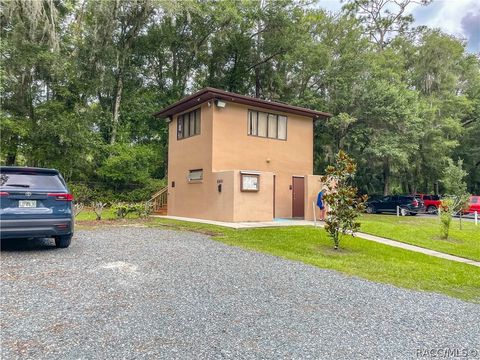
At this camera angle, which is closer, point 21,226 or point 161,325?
point 161,325

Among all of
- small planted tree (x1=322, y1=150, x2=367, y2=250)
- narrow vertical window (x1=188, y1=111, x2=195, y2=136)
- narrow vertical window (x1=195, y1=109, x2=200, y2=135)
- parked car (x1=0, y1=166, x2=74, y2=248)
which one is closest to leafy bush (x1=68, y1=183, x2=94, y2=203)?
narrow vertical window (x1=188, y1=111, x2=195, y2=136)

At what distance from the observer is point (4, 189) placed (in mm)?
6004

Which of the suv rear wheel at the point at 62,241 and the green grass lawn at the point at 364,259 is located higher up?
the suv rear wheel at the point at 62,241

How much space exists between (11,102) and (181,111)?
9766 millimetres

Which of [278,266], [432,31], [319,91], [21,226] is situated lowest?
[278,266]

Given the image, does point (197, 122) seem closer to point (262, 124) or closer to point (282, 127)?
point (262, 124)

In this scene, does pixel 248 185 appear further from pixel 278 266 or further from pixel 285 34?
pixel 285 34

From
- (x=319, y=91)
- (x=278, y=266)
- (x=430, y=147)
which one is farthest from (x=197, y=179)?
(x=430, y=147)

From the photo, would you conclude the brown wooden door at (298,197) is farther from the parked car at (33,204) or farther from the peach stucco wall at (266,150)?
the parked car at (33,204)

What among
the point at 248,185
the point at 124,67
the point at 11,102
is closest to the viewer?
the point at 248,185

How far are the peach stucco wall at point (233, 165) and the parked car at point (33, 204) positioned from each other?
7284 mm

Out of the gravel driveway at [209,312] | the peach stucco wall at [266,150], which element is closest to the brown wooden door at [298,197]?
the peach stucco wall at [266,150]

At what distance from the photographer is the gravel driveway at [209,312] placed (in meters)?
3.12

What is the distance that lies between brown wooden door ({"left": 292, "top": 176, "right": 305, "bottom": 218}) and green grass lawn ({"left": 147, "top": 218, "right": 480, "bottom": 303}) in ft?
15.7
